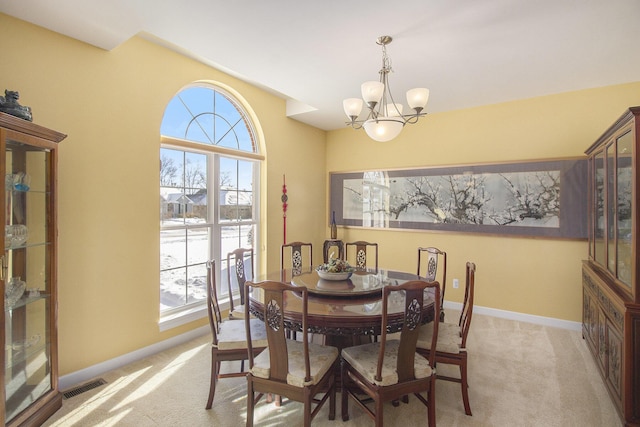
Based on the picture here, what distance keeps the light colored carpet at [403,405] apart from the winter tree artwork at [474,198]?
59.6 inches

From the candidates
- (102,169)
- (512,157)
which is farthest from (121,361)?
(512,157)

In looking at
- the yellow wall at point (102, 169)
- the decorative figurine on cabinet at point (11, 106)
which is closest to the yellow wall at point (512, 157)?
the yellow wall at point (102, 169)

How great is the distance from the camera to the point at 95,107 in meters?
2.68

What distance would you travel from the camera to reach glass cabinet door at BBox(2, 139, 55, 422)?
194cm

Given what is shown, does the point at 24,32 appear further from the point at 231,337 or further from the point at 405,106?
the point at 405,106

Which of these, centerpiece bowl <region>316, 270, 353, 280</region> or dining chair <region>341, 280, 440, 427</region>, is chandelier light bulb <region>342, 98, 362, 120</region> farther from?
dining chair <region>341, 280, 440, 427</region>

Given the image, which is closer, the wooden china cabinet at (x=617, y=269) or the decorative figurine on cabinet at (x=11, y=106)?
the decorative figurine on cabinet at (x=11, y=106)

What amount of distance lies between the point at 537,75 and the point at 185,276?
4246 millimetres

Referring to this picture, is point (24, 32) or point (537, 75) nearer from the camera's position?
point (24, 32)

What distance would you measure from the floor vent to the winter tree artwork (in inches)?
151

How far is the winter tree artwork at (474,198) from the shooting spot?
3816 millimetres

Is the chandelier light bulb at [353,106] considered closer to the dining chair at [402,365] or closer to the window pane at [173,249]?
the dining chair at [402,365]

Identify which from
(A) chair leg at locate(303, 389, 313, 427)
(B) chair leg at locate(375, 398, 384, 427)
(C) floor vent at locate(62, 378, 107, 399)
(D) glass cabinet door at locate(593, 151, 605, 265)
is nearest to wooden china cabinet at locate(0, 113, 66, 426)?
(C) floor vent at locate(62, 378, 107, 399)

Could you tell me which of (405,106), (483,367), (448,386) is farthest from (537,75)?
(448,386)
